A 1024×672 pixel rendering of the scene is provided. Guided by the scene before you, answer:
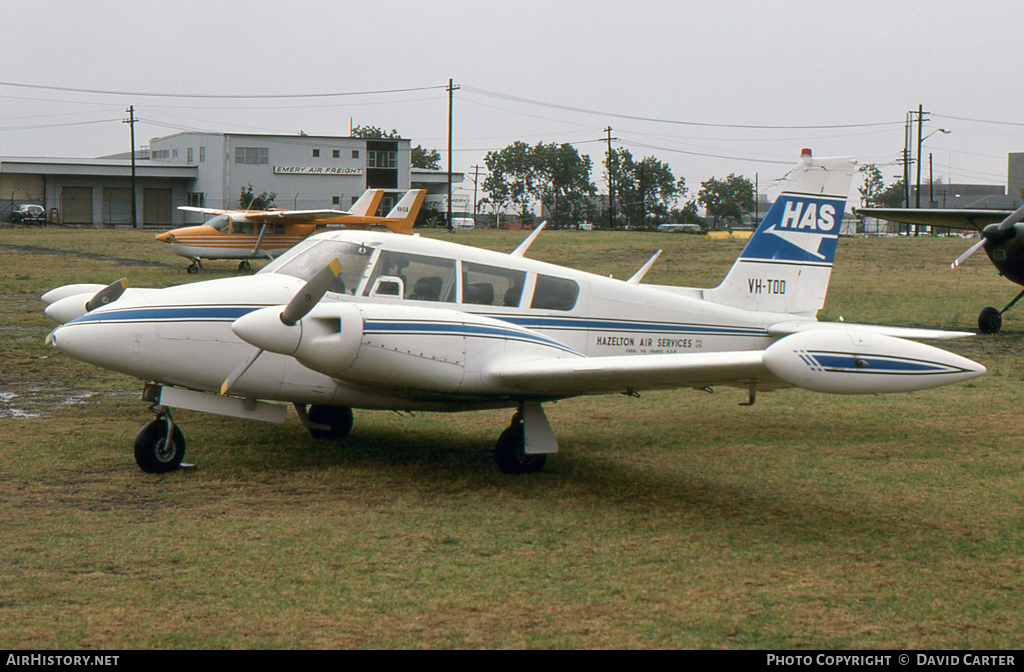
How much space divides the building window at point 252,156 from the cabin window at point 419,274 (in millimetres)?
70815

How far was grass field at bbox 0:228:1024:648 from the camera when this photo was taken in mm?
4863

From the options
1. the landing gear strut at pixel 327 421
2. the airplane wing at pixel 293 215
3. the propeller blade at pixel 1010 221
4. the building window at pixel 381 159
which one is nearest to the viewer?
the landing gear strut at pixel 327 421

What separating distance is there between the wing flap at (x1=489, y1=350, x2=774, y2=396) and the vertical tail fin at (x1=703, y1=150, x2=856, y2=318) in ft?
9.04

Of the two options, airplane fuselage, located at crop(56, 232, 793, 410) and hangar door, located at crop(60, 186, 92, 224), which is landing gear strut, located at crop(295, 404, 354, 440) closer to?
airplane fuselage, located at crop(56, 232, 793, 410)

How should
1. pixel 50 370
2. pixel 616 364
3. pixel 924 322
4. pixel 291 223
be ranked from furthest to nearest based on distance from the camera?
pixel 291 223, pixel 924 322, pixel 50 370, pixel 616 364

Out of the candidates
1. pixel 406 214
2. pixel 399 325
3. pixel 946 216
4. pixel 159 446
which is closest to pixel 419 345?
pixel 399 325

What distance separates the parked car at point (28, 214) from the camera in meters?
61.7

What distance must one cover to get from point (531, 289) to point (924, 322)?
14.7 m

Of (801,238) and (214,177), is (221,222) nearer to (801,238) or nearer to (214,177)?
(801,238)

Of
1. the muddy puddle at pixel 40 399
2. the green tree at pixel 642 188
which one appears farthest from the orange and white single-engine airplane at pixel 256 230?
the green tree at pixel 642 188

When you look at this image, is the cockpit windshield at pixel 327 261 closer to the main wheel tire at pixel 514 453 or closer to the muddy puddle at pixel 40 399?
the main wheel tire at pixel 514 453
